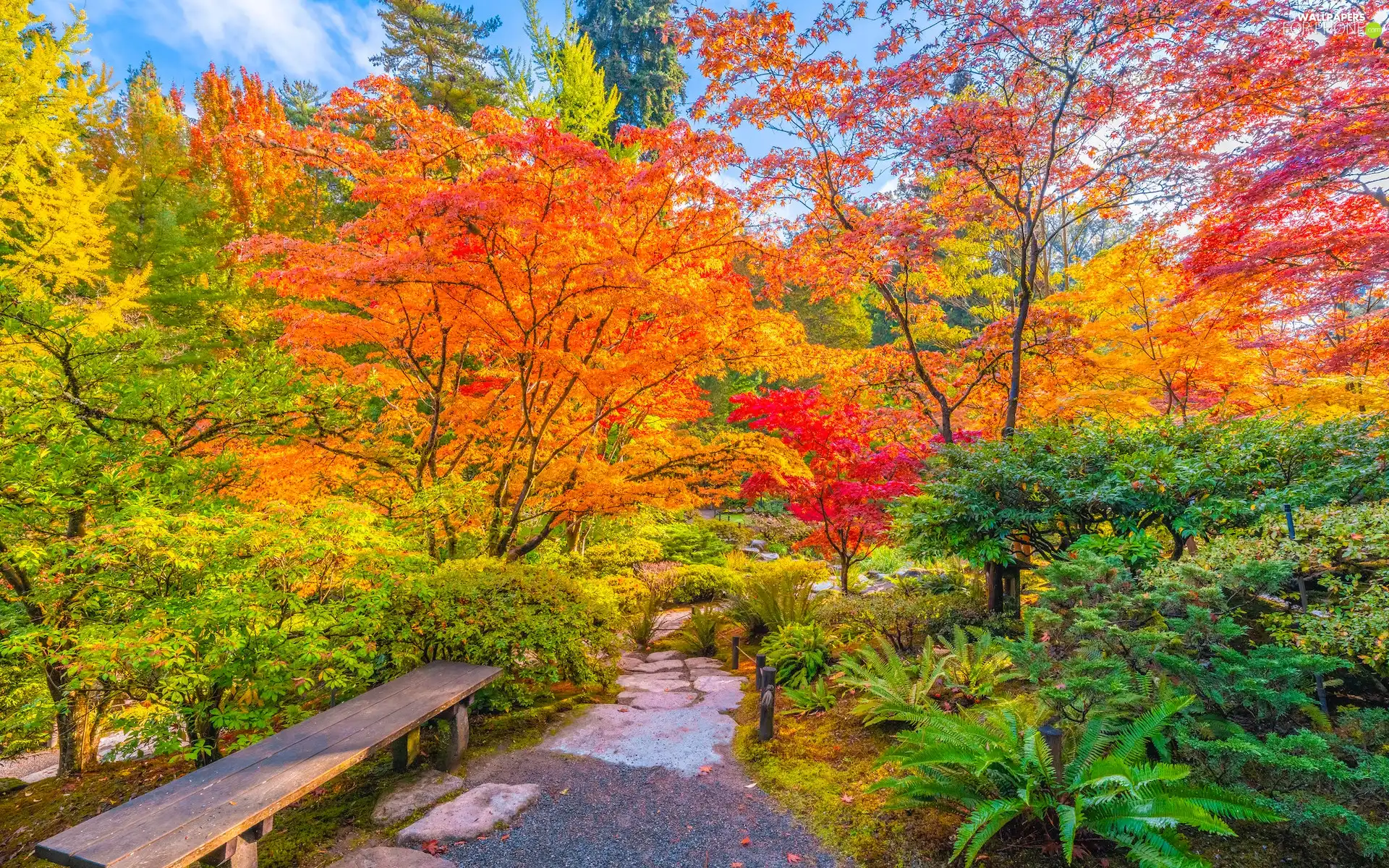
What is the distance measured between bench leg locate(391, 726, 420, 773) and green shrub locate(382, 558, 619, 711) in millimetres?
533

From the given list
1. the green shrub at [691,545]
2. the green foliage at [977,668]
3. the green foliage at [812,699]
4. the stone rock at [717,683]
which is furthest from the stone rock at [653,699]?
the green shrub at [691,545]

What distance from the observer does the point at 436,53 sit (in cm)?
1605

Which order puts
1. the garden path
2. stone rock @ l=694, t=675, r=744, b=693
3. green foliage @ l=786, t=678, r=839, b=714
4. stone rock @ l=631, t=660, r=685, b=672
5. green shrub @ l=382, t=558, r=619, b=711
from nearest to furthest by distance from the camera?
the garden path, green shrub @ l=382, t=558, r=619, b=711, green foliage @ l=786, t=678, r=839, b=714, stone rock @ l=694, t=675, r=744, b=693, stone rock @ l=631, t=660, r=685, b=672

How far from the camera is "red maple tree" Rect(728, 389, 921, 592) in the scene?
6551mm

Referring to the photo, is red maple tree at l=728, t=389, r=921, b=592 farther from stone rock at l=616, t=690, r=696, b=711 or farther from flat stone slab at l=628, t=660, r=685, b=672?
stone rock at l=616, t=690, r=696, b=711

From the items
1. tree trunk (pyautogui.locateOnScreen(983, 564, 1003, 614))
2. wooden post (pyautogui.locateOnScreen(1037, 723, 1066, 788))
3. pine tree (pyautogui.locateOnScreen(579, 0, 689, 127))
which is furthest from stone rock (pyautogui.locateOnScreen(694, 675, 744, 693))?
pine tree (pyautogui.locateOnScreen(579, 0, 689, 127))

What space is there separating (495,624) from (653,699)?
5.63 ft

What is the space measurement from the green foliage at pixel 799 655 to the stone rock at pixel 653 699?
84cm

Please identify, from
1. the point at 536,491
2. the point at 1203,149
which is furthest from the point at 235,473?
the point at 1203,149

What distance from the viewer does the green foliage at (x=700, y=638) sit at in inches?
277

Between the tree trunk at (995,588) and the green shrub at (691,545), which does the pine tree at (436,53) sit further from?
the tree trunk at (995,588)

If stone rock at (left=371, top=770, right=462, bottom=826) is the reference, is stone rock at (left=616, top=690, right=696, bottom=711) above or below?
below

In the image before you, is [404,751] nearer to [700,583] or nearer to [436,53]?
[700,583]

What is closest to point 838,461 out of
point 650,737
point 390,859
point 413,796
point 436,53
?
point 650,737
